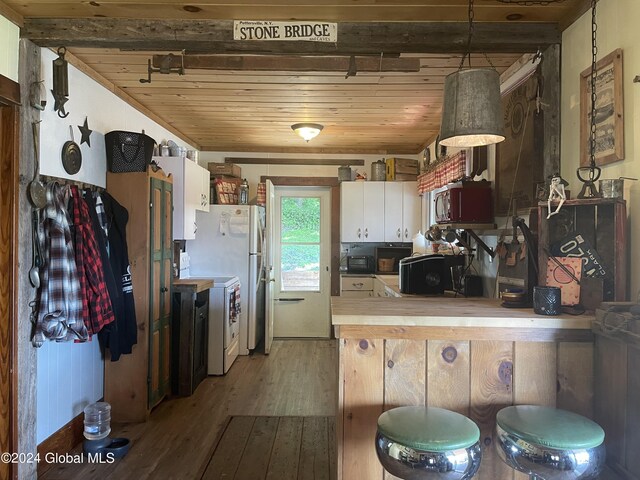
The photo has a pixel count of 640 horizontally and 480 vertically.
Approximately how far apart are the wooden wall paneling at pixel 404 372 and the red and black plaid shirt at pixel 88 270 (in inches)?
70.0

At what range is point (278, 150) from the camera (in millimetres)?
5301

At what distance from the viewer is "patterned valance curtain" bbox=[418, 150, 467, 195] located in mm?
3311

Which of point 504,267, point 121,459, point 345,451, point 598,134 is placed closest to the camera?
point 345,451

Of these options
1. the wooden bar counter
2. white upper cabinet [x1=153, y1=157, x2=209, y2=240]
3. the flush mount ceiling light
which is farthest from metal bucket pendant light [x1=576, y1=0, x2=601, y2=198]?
white upper cabinet [x1=153, y1=157, x2=209, y2=240]

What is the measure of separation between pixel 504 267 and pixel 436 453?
1.40 metres

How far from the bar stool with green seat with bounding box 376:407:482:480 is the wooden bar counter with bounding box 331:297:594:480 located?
0.28 m

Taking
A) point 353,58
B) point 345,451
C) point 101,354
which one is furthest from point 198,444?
point 353,58

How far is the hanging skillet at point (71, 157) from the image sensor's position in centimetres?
254

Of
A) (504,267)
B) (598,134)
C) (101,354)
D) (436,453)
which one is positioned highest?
(598,134)

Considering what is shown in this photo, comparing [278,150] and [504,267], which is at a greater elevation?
[278,150]

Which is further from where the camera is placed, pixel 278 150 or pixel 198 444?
pixel 278 150

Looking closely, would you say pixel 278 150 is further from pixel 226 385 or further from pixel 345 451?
pixel 345 451

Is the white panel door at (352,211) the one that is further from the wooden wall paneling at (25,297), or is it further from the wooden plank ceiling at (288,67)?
the wooden wall paneling at (25,297)

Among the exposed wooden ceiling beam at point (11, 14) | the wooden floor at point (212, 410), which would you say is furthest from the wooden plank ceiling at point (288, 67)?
the wooden floor at point (212, 410)
